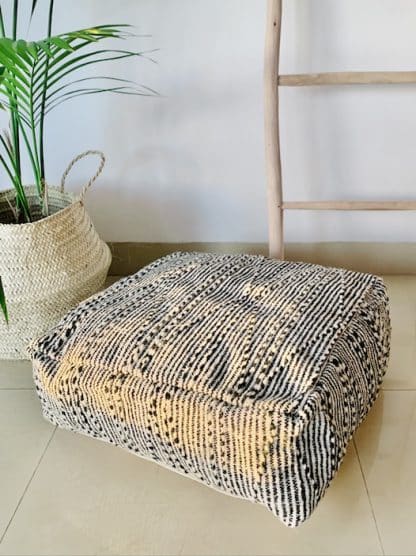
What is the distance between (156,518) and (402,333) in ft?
2.19

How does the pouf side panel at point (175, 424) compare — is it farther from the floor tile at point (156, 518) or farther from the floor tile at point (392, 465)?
the floor tile at point (392, 465)

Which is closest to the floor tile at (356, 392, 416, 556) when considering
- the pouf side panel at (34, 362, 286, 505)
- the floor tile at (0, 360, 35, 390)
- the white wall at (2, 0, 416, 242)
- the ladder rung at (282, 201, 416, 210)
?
the pouf side panel at (34, 362, 286, 505)

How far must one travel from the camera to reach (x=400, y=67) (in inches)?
53.2

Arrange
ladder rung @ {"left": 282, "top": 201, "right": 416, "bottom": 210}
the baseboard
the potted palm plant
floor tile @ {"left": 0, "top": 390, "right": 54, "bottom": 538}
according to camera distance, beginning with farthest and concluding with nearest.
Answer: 1. the baseboard
2. ladder rung @ {"left": 282, "top": 201, "right": 416, "bottom": 210}
3. the potted palm plant
4. floor tile @ {"left": 0, "top": 390, "right": 54, "bottom": 538}

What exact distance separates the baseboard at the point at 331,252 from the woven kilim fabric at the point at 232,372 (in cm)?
42

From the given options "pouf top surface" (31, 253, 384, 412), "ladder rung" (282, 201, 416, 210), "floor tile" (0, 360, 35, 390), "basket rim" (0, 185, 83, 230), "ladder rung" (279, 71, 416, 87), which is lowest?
"floor tile" (0, 360, 35, 390)

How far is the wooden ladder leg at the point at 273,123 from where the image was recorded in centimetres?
125

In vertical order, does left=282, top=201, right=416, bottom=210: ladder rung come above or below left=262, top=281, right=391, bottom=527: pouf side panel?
above

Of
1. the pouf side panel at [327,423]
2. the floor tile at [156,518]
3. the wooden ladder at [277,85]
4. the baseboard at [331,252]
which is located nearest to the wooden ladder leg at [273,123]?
the wooden ladder at [277,85]

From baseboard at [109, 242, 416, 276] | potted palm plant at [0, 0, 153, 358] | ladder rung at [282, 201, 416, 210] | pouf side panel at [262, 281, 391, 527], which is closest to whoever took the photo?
pouf side panel at [262, 281, 391, 527]

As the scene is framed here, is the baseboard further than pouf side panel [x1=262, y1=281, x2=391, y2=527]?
Yes

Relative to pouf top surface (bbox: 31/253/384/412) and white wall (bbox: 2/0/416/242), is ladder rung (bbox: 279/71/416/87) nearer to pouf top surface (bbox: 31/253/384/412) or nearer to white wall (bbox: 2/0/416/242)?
white wall (bbox: 2/0/416/242)

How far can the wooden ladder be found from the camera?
4.11 ft

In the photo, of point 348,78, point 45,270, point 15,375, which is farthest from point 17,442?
point 348,78
